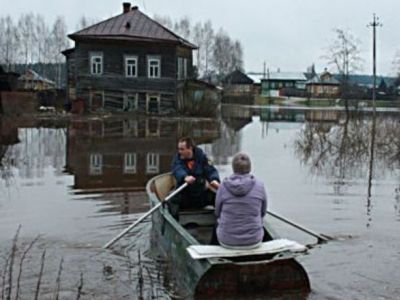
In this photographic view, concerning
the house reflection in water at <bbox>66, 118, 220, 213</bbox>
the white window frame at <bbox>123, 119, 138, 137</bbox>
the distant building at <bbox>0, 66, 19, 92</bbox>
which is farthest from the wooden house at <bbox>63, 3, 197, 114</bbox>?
the house reflection in water at <bbox>66, 118, 220, 213</bbox>

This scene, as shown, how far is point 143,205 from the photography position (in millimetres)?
13484

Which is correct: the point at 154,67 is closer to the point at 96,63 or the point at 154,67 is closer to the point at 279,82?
the point at 96,63

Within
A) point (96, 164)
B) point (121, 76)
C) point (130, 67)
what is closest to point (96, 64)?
point (121, 76)

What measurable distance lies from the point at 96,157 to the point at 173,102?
25.8 meters

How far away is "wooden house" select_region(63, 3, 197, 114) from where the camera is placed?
45.4 meters

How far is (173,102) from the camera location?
A: 46906 millimetres

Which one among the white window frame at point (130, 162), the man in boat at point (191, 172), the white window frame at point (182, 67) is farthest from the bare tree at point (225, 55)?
the man in boat at point (191, 172)

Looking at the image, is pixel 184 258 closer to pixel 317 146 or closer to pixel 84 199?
pixel 84 199

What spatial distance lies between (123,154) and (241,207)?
50.3 feet

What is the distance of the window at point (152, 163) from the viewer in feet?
60.8

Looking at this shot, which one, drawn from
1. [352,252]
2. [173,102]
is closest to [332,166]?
[352,252]

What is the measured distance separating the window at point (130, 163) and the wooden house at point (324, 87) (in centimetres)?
8525

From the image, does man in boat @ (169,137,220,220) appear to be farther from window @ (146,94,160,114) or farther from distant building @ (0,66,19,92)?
distant building @ (0,66,19,92)

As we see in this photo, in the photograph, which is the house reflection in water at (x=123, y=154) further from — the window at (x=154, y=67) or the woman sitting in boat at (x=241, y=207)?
the window at (x=154, y=67)
